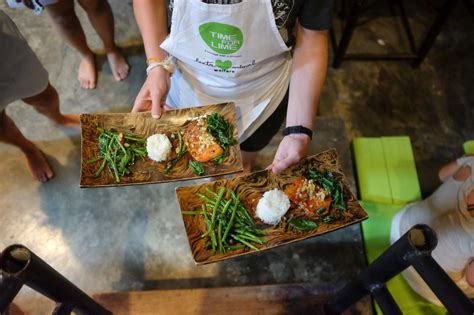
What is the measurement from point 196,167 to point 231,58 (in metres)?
0.65

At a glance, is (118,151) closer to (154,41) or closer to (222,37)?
(154,41)

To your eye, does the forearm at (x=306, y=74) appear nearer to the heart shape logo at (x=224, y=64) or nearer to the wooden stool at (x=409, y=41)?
the heart shape logo at (x=224, y=64)

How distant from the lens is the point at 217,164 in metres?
2.09

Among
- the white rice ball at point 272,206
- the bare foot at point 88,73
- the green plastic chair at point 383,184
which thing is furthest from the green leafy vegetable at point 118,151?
the green plastic chair at point 383,184

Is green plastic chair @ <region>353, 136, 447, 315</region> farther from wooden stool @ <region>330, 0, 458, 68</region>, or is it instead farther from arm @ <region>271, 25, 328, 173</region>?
arm @ <region>271, 25, 328, 173</region>

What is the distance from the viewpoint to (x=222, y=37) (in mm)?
1712

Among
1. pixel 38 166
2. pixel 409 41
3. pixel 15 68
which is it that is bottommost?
pixel 38 166

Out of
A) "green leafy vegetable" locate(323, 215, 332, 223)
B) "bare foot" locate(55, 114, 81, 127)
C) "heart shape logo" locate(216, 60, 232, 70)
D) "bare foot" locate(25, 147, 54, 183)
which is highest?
"heart shape logo" locate(216, 60, 232, 70)

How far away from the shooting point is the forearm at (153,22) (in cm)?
188

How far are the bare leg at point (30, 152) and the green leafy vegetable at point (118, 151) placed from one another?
2.83ft

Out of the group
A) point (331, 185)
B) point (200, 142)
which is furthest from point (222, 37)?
point (331, 185)

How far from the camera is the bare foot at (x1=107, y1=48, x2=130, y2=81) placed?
3.48 m

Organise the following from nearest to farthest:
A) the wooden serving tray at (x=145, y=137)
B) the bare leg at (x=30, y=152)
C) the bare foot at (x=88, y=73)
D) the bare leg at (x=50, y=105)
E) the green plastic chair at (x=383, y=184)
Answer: the wooden serving tray at (x=145, y=137), the bare leg at (x=30, y=152), the bare leg at (x=50, y=105), the green plastic chair at (x=383, y=184), the bare foot at (x=88, y=73)

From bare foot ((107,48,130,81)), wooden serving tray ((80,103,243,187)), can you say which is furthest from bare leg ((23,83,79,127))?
wooden serving tray ((80,103,243,187))
